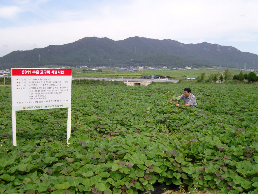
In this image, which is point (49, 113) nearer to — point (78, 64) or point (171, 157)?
point (171, 157)

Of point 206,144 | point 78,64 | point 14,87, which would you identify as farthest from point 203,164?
point 78,64

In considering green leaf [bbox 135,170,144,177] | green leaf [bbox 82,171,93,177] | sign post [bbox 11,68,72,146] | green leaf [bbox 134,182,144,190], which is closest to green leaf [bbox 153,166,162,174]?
green leaf [bbox 135,170,144,177]

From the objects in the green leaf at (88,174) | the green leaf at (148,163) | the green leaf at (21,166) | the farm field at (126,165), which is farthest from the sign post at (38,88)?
the green leaf at (148,163)

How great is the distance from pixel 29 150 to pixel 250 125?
206 inches

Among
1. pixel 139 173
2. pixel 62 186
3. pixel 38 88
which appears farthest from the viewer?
pixel 38 88

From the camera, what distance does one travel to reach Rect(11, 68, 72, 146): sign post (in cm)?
474

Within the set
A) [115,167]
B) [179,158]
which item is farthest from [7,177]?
[179,158]

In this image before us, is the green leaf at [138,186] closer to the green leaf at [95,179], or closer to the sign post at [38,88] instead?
the green leaf at [95,179]

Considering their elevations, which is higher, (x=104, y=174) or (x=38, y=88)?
(x=38, y=88)

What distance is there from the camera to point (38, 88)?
4879mm

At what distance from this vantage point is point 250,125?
19.1ft

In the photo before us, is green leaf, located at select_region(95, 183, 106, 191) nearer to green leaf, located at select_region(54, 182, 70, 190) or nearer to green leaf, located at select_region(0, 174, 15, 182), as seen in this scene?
green leaf, located at select_region(54, 182, 70, 190)

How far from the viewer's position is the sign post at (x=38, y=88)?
4.74 metres

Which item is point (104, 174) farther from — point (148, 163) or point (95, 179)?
point (148, 163)
